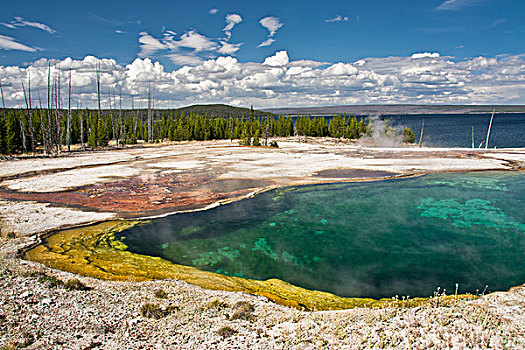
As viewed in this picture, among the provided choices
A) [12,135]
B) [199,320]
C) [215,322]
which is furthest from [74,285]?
[12,135]

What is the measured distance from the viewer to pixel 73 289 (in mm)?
12039

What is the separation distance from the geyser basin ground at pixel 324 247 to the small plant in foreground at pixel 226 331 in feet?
11.0

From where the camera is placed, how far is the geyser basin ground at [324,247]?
14.4 metres

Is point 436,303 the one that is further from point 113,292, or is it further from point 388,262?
point 113,292

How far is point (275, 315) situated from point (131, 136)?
305 feet

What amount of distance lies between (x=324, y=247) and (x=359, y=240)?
8.29 ft

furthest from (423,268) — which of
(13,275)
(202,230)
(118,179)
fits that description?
(118,179)

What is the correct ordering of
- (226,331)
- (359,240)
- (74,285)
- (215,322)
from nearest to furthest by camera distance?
(226,331) < (215,322) < (74,285) < (359,240)

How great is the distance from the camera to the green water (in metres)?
15.1

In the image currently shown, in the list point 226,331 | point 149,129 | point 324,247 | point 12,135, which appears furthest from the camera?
point 149,129

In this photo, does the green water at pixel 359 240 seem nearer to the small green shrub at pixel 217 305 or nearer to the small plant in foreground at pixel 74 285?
the small green shrub at pixel 217 305

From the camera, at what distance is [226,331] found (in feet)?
31.7

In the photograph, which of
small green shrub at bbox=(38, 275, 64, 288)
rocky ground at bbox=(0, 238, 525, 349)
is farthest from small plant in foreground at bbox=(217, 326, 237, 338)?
small green shrub at bbox=(38, 275, 64, 288)

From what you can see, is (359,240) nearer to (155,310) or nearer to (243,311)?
(243,311)
